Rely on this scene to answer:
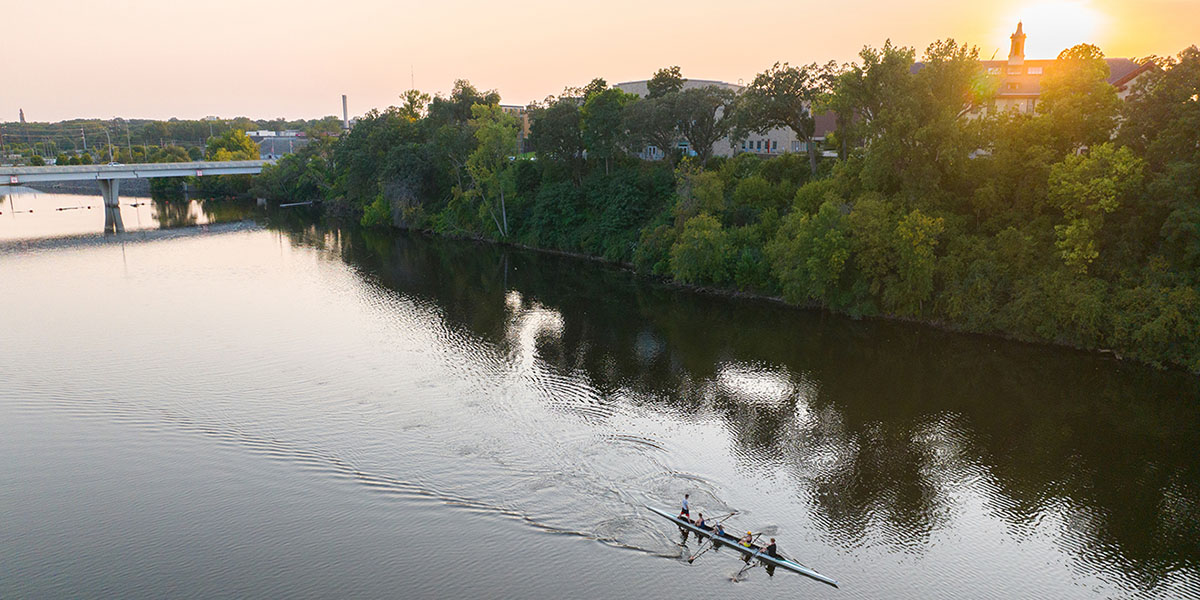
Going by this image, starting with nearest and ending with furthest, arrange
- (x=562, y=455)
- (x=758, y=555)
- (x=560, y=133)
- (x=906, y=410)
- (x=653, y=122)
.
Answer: (x=758, y=555) → (x=562, y=455) → (x=906, y=410) → (x=653, y=122) → (x=560, y=133)

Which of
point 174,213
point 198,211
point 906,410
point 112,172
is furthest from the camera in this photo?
point 198,211

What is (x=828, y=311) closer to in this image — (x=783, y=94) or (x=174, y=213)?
(x=783, y=94)

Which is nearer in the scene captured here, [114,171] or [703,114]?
[703,114]

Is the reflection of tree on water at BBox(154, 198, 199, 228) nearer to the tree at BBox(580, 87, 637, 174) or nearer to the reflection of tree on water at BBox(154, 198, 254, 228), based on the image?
the reflection of tree on water at BBox(154, 198, 254, 228)

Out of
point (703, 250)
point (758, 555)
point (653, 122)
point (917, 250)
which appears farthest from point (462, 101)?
point (758, 555)

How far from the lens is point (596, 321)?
180 feet

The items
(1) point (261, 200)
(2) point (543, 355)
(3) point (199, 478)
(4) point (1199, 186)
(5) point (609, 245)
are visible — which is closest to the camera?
(3) point (199, 478)

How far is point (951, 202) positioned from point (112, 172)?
116 meters

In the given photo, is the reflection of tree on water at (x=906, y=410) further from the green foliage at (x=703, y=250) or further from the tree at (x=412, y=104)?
the tree at (x=412, y=104)

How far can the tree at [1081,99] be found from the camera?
46.2 metres

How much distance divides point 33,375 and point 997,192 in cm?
6153

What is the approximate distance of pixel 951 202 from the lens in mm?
51438

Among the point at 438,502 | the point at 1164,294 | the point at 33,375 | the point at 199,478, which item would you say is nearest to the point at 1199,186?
the point at 1164,294

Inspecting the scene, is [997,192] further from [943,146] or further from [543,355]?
[543,355]
